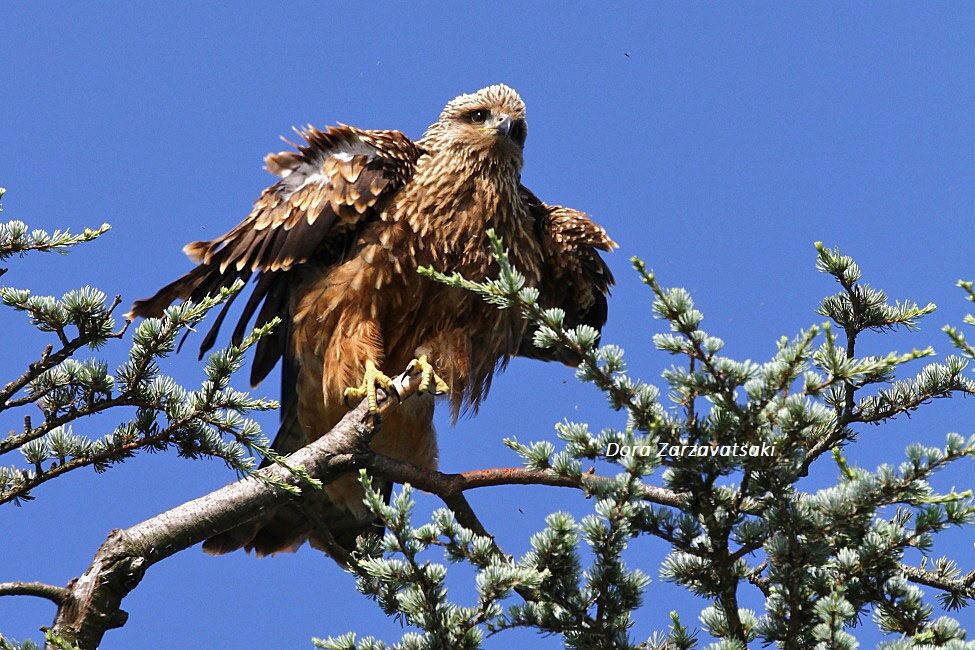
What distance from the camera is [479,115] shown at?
19.9ft

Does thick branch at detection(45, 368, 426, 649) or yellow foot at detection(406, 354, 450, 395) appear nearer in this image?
thick branch at detection(45, 368, 426, 649)

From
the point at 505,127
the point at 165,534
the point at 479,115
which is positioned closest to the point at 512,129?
the point at 505,127

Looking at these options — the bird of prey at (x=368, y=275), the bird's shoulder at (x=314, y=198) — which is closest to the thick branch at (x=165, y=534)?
the bird of prey at (x=368, y=275)

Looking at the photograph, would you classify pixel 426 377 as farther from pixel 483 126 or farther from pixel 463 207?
pixel 483 126

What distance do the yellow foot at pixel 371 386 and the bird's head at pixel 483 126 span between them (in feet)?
4.46

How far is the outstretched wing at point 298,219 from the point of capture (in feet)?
17.9

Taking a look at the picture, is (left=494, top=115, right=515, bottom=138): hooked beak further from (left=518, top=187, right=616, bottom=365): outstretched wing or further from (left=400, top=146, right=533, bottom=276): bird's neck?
(left=518, top=187, right=616, bottom=365): outstretched wing

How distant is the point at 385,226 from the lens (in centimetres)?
551

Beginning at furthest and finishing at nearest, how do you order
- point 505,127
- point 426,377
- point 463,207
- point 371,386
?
point 505,127
point 463,207
point 426,377
point 371,386

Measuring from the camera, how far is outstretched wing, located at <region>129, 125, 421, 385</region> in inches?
214

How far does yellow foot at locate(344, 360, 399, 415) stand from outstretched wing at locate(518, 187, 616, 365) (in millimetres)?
1225

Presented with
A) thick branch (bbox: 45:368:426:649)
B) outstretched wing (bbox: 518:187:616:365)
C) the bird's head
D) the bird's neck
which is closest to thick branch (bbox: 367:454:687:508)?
thick branch (bbox: 45:368:426:649)

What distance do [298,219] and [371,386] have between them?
3.40ft

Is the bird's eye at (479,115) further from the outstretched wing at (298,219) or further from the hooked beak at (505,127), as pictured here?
the outstretched wing at (298,219)
